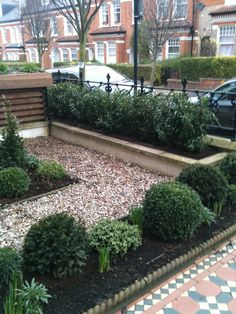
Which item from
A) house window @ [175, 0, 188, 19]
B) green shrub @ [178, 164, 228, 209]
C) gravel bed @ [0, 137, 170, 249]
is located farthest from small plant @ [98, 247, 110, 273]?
house window @ [175, 0, 188, 19]

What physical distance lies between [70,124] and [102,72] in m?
4.36

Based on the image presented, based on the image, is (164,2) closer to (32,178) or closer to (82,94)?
(82,94)

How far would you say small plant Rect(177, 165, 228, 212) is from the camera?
4.11 metres

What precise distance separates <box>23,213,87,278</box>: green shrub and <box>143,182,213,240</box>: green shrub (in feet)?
2.76

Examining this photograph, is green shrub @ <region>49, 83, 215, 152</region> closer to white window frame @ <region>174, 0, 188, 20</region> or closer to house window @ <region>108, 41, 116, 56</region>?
white window frame @ <region>174, 0, 188, 20</region>

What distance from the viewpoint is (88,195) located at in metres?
4.96

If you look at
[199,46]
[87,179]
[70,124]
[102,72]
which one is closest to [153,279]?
[87,179]

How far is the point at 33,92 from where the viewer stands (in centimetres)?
791

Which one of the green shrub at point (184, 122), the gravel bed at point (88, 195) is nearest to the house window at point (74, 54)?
the gravel bed at point (88, 195)

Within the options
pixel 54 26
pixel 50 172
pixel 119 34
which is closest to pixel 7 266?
pixel 50 172

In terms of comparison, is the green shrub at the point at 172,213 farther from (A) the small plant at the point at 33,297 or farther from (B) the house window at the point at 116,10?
(B) the house window at the point at 116,10

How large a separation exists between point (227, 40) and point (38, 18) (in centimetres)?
1579

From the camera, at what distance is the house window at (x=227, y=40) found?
22.0 m

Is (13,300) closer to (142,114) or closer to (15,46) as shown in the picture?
(142,114)
